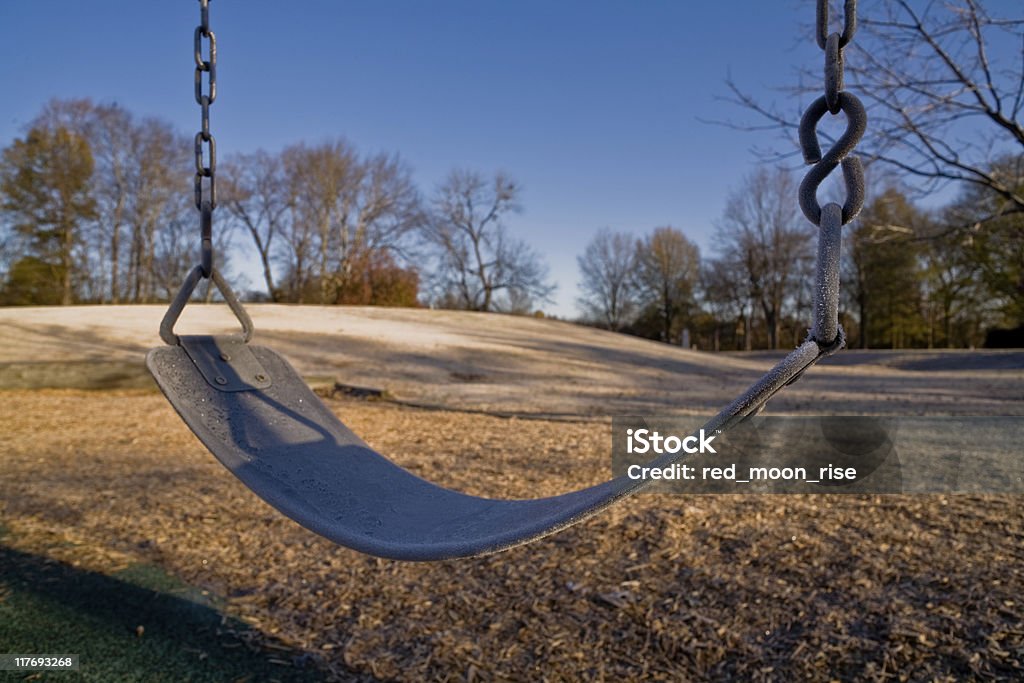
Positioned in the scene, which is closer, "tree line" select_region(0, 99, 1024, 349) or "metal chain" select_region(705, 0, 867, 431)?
"metal chain" select_region(705, 0, 867, 431)

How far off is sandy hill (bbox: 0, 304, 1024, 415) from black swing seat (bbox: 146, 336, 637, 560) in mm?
4012

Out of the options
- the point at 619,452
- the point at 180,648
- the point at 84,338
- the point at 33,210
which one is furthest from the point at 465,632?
the point at 33,210

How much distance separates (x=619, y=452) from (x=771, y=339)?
1956cm

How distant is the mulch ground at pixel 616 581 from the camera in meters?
1.73

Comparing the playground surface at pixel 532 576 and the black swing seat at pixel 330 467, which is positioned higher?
the black swing seat at pixel 330 467

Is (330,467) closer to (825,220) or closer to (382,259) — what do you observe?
(825,220)

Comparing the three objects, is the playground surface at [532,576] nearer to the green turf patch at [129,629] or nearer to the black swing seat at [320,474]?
the green turf patch at [129,629]

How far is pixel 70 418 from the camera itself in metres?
4.94

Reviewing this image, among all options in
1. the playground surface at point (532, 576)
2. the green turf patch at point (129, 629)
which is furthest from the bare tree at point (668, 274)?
the green turf patch at point (129, 629)

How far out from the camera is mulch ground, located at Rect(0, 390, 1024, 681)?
1726mm

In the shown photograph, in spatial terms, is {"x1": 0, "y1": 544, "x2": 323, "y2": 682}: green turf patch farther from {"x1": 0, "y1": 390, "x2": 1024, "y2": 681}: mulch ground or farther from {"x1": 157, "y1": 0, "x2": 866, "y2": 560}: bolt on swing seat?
{"x1": 157, "y1": 0, "x2": 866, "y2": 560}: bolt on swing seat

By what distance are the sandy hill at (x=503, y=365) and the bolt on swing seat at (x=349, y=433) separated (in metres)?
4.03

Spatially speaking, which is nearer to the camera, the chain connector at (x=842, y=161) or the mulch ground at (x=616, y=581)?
the chain connector at (x=842, y=161)

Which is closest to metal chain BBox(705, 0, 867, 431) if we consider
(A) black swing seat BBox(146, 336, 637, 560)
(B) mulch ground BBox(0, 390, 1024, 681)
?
(A) black swing seat BBox(146, 336, 637, 560)
